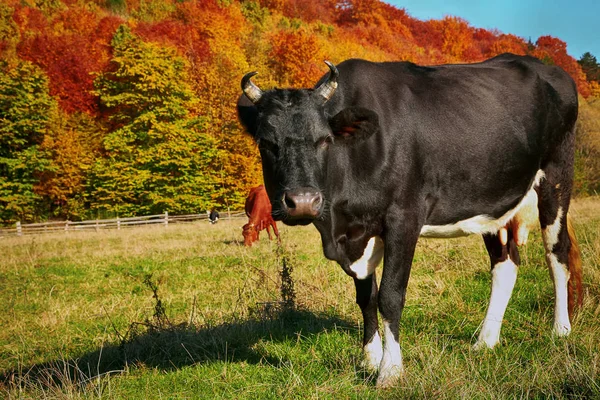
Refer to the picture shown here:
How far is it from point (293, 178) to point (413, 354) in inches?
65.1

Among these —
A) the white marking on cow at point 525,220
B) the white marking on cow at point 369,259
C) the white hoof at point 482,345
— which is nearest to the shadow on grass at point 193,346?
the white marking on cow at point 369,259

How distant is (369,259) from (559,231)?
223 cm

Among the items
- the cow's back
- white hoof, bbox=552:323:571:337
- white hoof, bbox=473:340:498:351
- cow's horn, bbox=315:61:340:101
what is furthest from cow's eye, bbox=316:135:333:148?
white hoof, bbox=552:323:571:337

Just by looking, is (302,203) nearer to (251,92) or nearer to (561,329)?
(251,92)

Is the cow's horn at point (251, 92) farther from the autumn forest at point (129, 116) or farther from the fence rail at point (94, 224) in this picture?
the autumn forest at point (129, 116)

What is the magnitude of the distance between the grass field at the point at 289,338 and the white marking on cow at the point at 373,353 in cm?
8

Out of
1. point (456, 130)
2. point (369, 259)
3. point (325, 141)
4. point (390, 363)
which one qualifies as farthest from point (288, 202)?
point (456, 130)

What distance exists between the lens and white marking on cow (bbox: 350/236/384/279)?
4.05 metres

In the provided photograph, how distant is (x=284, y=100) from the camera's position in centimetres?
373

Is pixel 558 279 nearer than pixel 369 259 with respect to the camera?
No

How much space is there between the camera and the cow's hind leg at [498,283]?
4.41m

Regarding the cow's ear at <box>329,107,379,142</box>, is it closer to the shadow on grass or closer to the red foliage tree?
the shadow on grass

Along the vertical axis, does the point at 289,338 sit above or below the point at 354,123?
below

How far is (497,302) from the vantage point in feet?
15.6
